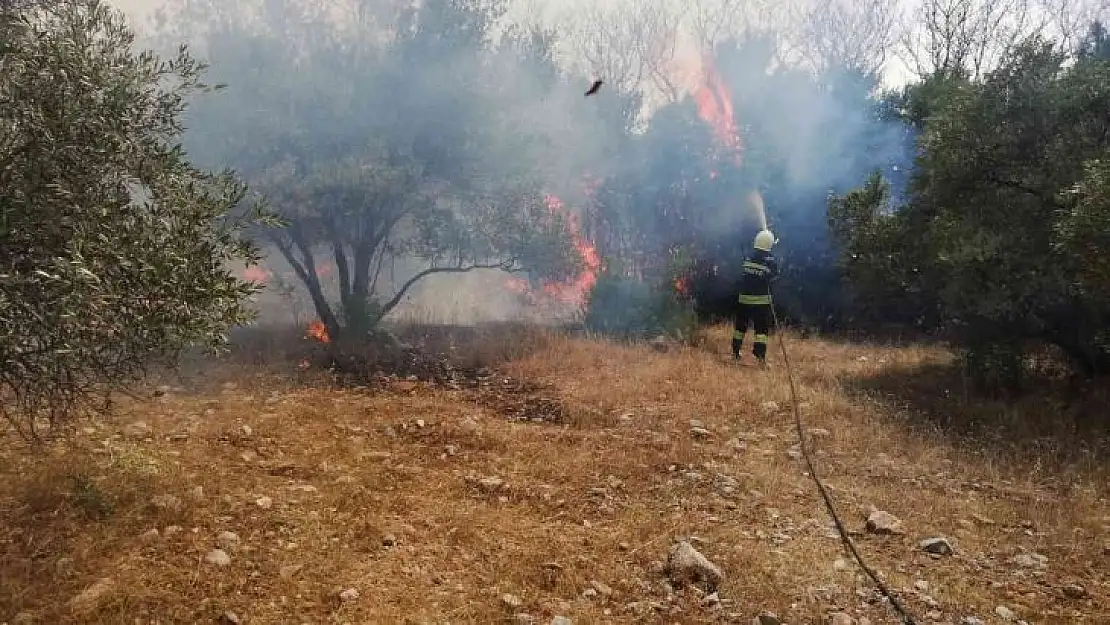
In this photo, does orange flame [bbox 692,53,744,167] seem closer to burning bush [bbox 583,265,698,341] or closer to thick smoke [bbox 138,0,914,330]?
thick smoke [bbox 138,0,914,330]

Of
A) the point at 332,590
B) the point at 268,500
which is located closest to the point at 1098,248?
the point at 332,590

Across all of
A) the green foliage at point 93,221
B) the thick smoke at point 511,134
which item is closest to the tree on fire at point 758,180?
the thick smoke at point 511,134

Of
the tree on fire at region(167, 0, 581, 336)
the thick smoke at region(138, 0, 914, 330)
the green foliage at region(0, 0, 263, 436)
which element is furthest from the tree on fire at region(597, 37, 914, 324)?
the green foliage at region(0, 0, 263, 436)

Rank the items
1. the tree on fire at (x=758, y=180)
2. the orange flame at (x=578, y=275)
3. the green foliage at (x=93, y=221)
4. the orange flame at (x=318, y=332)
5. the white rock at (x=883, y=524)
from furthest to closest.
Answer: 1. the tree on fire at (x=758, y=180)
2. the orange flame at (x=578, y=275)
3. the orange flame at (x=318, y=332)
4. the white rock at (x=883, y=524)
5. the green foliage at (x=93, y=221)

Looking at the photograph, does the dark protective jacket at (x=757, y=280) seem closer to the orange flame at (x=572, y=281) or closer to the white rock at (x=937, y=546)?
the orange flame at (x=572, y=281)

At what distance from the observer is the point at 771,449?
6.40m

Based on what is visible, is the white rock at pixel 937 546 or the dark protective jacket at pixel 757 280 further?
the dark protective jacket at pixel 757 280

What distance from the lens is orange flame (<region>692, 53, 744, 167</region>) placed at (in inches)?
693

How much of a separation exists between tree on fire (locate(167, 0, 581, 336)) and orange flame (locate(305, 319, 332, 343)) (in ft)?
0.95

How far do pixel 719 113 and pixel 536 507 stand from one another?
619 inches

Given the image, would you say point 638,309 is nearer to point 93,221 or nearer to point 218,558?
point 218,558

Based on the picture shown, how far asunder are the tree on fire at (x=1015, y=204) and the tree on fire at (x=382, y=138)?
6.51 meters

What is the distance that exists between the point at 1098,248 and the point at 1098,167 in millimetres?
1102

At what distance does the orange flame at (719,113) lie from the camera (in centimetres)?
1761
